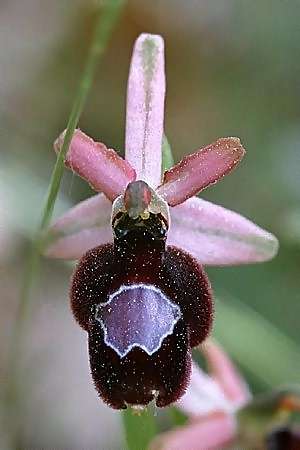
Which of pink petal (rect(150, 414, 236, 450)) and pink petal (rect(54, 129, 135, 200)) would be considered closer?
pink petal (rect(54, 129, 135, 200))

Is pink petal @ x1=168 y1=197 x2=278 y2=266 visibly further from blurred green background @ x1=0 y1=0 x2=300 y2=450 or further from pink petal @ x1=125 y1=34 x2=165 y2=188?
blurred green background @ x1=0 y1=0 x2=300 y2=450

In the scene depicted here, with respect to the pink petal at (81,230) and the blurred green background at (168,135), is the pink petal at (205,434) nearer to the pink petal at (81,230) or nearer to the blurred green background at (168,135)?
the pink petal at (81,230)

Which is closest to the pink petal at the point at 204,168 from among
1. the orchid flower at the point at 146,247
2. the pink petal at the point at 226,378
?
the orchid flower at the point at 146,247

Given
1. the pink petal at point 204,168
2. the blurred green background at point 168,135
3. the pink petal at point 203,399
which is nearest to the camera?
the pink petal at point 204,168

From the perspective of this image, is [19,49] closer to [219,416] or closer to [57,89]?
[57,89]

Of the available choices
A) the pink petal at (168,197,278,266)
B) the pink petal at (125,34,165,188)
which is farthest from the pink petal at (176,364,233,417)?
the pink petal at (125,34,165,188)

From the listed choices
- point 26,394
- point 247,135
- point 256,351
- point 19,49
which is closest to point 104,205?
point 256,351
